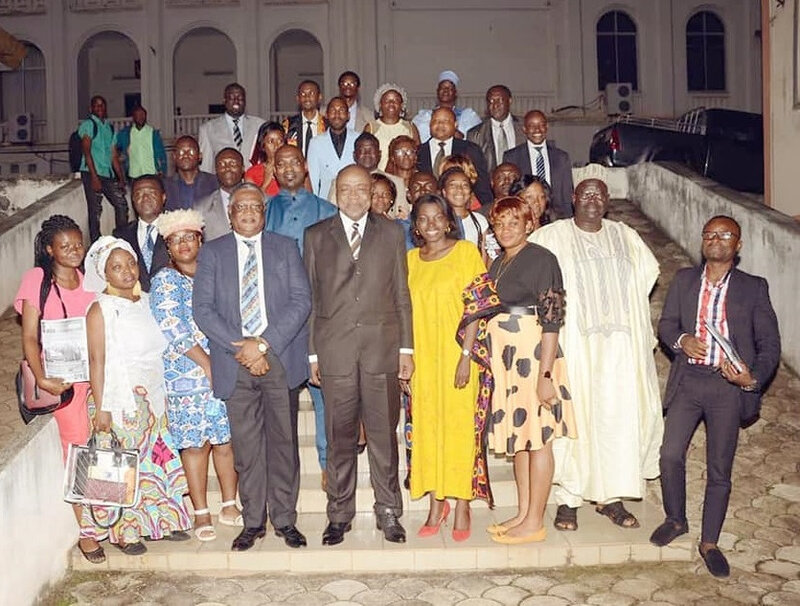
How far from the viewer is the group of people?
5.59 meters

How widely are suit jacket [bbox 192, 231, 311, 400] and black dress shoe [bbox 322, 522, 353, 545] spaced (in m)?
0.93

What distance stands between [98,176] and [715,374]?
331 inches

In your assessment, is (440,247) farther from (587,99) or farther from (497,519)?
(587,99)

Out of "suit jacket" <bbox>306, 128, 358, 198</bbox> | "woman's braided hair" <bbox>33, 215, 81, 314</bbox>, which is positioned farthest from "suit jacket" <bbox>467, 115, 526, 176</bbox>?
"woman's braided hair" <bbox>33, 215, 81, 314</bbox>

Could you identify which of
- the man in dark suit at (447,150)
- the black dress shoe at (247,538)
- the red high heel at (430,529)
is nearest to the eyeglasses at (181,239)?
the black dress shoe at (247,538)

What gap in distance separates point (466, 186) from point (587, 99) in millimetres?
19195

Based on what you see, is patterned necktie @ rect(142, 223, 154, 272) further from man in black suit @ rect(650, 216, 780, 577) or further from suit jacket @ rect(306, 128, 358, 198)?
man in black suit @ rect(650, 216, 780, 577)

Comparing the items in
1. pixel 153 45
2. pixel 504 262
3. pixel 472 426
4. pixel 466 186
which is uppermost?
pixel 153 45

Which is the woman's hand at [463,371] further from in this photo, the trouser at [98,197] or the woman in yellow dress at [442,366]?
the trouser at [98,197]

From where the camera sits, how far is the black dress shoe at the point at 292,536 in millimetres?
5746

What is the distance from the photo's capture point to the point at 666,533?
572cm

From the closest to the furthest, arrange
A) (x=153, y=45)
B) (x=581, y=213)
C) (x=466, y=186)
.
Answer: (x=581, y=213), (x=466, y=186), (x=153, y=45)

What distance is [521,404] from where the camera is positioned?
18.6ft

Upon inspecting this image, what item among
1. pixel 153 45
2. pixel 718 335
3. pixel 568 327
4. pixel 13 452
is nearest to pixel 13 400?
pixel 13 452
